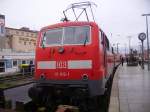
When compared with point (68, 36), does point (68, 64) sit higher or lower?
lower

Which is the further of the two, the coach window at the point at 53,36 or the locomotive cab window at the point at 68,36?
the coach window at the point at 53,36

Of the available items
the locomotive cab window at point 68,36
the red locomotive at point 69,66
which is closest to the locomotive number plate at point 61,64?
the red locomotive at point 69,66

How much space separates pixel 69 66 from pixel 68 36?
3.41ft

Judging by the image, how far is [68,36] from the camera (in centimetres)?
980

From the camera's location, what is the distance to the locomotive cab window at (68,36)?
9609mm

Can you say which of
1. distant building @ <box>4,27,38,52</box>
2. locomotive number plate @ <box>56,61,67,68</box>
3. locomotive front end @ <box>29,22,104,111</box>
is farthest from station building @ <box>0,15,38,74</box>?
locomotive number plate @ <box>56,61,67,68</box>

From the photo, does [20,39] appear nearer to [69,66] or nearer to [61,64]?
[61,64]

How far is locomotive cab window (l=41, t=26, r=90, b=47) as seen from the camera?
9609 millimetres

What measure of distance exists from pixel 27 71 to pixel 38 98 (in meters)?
30.9

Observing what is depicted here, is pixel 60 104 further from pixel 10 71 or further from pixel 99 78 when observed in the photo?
→ pixel 10 71

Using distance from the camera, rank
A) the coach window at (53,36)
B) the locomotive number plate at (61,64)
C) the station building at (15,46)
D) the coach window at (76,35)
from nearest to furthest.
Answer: the locomotive number plate at (61,64), the coach window at (76,35), the coach window at (53,36), the station building at (15,46)

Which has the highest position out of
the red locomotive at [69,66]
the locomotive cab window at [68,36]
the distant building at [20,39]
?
the distant building at [20,39]

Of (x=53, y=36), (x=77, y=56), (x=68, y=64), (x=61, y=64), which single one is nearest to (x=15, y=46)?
(x=53, y=36)

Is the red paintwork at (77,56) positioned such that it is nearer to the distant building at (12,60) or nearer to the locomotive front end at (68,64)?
the locomotive front end at (68,64)
